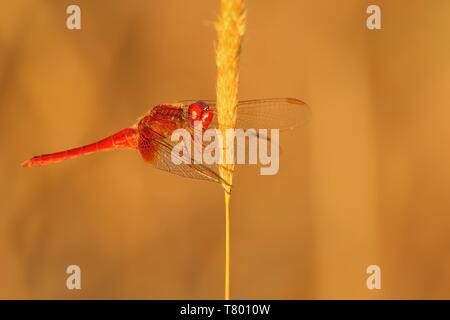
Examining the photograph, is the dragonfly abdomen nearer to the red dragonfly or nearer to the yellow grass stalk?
the red dragonfly

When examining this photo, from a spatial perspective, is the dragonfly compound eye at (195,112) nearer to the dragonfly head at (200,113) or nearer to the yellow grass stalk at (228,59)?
the dragonfly head at (200,113)

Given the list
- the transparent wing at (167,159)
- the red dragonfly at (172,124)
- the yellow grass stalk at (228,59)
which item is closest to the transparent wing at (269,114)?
the red dragonfly at (172,124)

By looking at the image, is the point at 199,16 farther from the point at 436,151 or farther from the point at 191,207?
the point at 436,151

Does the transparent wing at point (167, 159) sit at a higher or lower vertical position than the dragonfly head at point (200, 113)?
lower

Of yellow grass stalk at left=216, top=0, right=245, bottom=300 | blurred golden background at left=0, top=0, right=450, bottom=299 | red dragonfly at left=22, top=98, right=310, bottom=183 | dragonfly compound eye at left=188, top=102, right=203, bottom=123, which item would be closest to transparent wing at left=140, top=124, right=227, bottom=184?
red dragonfly at left=22, top=98, right=310, bottom=183

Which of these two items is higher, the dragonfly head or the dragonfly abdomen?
the dragonfly head

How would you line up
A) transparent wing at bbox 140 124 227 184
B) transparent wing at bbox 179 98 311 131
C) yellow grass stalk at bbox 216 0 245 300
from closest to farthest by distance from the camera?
yellow grass stalk at bbox 216 0 245 300 → transparent wing at bbox 140 124 227 184 → transparent wing at bbox 179 98 311 131
